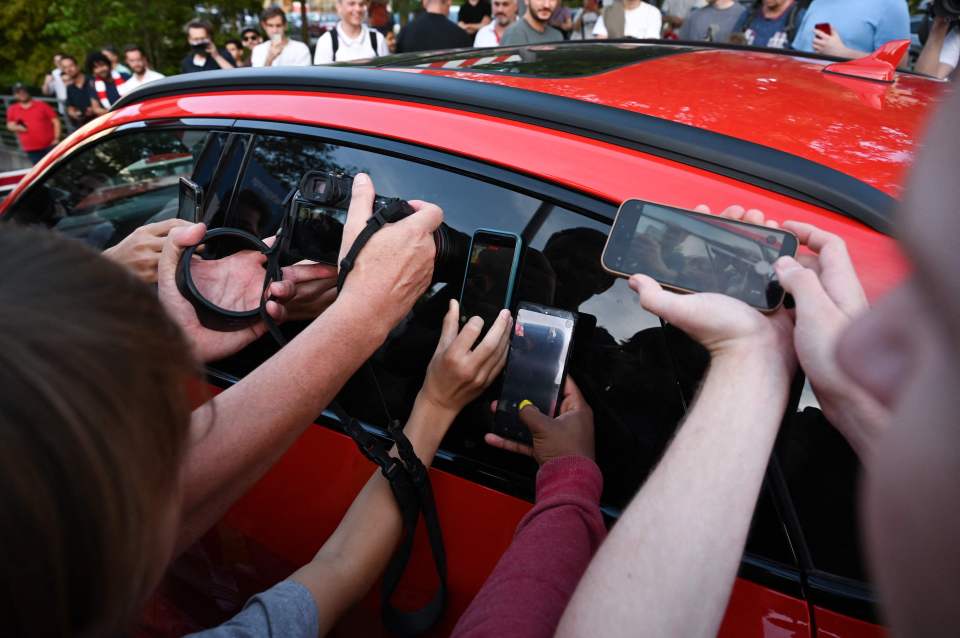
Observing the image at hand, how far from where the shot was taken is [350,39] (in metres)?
4.79

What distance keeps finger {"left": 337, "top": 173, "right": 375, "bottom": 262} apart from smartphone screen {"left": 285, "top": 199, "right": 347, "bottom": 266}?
76 mm

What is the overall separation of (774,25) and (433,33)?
2.31 m

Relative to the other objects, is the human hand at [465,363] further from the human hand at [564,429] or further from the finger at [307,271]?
the finger at [307,271]

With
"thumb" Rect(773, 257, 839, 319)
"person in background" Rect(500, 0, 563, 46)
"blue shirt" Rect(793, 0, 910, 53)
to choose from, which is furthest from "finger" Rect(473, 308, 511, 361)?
"person in background" Rect(500, 0, 563, 46)

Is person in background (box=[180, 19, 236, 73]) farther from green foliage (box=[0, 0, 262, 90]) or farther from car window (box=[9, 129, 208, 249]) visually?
green foliage (box=[0, 0, 262, 90])

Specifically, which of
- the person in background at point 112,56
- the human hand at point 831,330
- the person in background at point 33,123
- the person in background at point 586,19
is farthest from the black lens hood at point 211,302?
the person in background at point 33,123

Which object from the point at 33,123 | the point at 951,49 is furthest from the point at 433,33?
the point at 33,123

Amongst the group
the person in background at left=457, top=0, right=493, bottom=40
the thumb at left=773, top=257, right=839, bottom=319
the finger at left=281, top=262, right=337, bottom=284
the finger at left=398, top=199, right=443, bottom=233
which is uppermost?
the person in background at left=457, top=0, right=493, bottom=40

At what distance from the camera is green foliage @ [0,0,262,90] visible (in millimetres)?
12836

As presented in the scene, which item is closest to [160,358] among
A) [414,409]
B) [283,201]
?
[414,409]

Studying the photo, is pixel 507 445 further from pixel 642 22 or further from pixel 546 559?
pixel 642 22

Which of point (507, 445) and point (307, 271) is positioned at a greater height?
point (307, 271)

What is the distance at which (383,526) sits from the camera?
4.10ft

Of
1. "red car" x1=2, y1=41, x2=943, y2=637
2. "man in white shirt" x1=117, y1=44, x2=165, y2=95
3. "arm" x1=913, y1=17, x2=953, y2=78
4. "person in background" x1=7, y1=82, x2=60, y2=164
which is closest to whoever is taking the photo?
"red car" x1=2, y1=41, x2=943, y2=637
